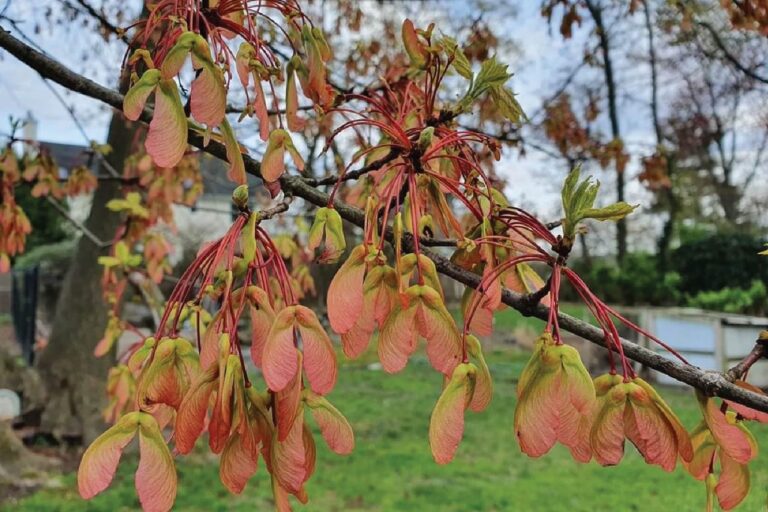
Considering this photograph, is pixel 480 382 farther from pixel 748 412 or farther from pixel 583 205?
pixel 748 412

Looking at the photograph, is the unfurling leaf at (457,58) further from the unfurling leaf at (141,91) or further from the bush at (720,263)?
the bush at (720,263)

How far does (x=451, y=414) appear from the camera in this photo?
715 mm

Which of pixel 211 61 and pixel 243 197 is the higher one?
pixel 211 61

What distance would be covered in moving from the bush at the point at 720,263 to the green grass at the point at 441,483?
6589 mm

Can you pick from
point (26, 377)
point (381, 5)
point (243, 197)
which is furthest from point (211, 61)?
point (381, 5)

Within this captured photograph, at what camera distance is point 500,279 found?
92 cm

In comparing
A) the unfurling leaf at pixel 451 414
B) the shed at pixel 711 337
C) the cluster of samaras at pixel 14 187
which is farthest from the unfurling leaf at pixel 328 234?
the shed at pixel 711 337

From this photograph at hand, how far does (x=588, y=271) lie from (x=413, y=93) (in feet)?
45.5

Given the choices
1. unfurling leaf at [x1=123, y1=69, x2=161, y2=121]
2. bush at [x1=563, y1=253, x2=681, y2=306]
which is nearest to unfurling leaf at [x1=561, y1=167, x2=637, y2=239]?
unfurling leaf at [x1=123, y1=69, x2=161, y2=121]

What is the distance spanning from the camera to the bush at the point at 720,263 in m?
12.0

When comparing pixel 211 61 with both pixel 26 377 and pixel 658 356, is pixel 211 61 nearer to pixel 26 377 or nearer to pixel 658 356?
pixel 658 356

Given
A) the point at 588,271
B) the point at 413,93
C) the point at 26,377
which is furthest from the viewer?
the point at 588,271

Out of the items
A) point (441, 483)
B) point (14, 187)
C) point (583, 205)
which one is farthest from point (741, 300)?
point (583, 205)

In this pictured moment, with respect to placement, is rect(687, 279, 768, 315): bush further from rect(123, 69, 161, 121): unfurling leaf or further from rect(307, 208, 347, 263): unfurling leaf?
rect(123, 69, 161, 121): unfurling leaf
